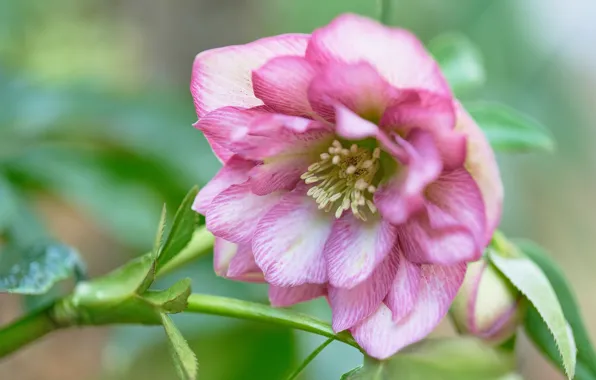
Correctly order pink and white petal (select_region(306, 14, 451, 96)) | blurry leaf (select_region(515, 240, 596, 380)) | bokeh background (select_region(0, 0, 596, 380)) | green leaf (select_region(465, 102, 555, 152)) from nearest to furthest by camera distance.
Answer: pink and white petal (select_region(306, 14, 451, 96)), blurry leaf (select_region(515, 240, 596, 380)), green leaf (select_region(465, 102, 555, 152)), bokeh background (select_region(0, 0, 596, 380))

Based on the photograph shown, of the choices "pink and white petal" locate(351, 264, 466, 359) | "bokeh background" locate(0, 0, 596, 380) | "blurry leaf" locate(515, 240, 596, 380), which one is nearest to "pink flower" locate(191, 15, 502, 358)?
"pink and white petal" locate(351, 264, 466, 359)

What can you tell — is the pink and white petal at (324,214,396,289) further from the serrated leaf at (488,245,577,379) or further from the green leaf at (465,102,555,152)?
the green leaf at (465,102,555,152)

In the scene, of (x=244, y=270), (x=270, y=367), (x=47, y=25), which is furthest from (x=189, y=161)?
(x=47, y=25)

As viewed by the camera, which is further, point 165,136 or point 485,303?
point 165,136

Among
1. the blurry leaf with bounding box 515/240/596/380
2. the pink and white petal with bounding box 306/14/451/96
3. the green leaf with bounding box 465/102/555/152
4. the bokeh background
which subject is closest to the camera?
Result: the pink and white petal with bounding box 306/14/451/96

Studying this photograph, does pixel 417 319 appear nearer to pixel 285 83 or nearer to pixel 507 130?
pixel 285 83

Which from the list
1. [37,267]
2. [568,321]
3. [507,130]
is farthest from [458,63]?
[37,267]

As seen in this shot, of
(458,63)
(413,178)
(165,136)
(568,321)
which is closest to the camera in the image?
(413,178)
